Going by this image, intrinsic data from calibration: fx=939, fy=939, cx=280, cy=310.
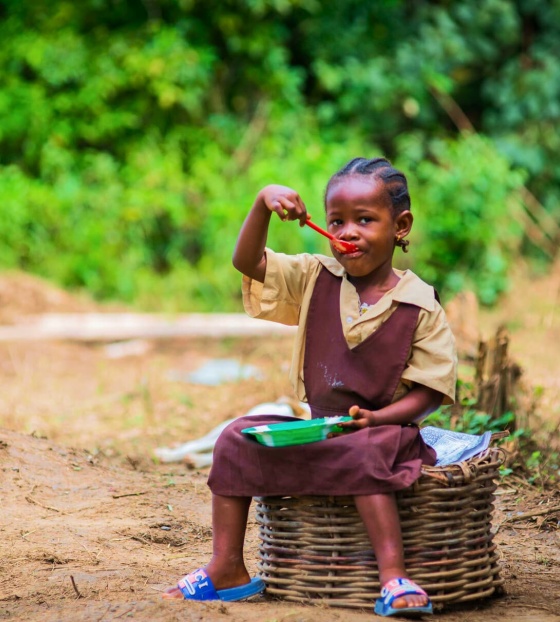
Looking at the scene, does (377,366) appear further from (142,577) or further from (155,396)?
(155,396)

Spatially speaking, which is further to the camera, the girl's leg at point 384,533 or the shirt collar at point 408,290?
the shirt collar at point 408,290

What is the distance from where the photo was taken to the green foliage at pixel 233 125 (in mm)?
9750

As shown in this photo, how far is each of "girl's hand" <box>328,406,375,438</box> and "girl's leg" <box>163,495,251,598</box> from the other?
360mm

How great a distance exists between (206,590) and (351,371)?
2.47 feet

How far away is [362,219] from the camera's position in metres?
2.78

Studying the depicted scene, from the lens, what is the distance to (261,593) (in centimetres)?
281

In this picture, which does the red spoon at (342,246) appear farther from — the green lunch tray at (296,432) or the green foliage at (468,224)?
the green foliage at (468,224)

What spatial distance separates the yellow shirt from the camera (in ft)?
9.00

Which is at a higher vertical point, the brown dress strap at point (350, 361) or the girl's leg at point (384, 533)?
the brown dress strap at point (350, 361)

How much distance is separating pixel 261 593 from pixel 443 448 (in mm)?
765

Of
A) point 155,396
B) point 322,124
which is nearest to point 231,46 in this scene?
point 322,124

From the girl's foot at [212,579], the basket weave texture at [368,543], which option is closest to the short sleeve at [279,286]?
the basket weave texture at [368,543]

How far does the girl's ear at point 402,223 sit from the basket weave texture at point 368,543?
0.72m

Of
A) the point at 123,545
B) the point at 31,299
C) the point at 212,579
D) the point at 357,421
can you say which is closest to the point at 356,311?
the point at 357,421
